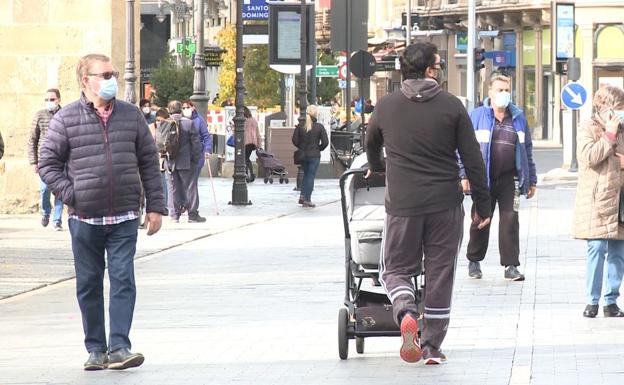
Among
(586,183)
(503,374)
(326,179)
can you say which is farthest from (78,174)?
(326,179)

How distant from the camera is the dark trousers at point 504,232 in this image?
15883 millimetres

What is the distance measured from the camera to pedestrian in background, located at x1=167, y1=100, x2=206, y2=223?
83.4ft

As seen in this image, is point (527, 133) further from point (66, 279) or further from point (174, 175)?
point (174, 175)

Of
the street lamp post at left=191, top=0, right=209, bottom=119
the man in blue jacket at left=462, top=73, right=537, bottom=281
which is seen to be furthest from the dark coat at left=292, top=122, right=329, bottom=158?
the man in blue jacket at left=462, top=73, right=537, bottom=281

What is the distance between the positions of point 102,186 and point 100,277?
564mm

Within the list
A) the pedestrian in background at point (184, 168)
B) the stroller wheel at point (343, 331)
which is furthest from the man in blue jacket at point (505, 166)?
the pedestrian in background at point (184, 168)

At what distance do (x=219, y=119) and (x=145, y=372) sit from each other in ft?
117

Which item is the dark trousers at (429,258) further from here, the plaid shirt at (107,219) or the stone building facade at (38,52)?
the stone building facade at (38,52)

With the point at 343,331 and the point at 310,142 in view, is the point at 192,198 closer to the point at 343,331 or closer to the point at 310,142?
the point at 310,142

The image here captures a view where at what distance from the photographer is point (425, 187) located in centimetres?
1030

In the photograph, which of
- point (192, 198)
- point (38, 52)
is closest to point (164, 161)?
point (192, 198)

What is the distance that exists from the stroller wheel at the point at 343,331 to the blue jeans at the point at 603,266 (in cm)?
278

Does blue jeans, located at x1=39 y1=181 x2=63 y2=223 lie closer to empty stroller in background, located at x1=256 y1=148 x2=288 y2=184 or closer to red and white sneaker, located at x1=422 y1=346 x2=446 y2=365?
red and white sneaker, located at x1=422 y1=346 x2=446 y2=365

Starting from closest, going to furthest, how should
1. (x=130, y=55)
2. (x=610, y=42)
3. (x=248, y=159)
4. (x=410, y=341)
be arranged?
1. (x=410, y=341)
2. (x=130, y=55)
3. (x=248, y=159)
4. (x=610, y=42)
